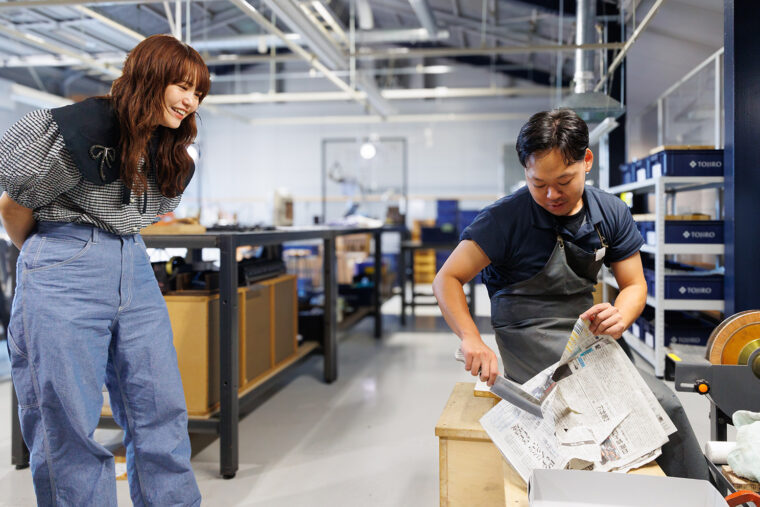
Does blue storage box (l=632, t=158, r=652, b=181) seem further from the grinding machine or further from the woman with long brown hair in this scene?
the woman with long brown hair

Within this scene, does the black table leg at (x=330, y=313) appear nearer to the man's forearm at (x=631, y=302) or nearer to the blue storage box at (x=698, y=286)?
the blue storage box at (x=698, y=286)

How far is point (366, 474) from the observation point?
98.9 inches

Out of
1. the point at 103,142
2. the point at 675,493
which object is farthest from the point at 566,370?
the point at 103,142

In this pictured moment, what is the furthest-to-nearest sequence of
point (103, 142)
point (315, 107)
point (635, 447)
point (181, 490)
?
1. point (315, 107)
2. point (181, 490)
3. point (103, 142)
4. point (635, 447)

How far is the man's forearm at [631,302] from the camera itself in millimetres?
1590

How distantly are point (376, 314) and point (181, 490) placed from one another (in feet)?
12.8

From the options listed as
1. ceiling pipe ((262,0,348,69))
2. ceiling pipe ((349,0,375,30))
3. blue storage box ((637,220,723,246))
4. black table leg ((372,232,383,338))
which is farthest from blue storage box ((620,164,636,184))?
ceiling pipe ((349,0,375,30))

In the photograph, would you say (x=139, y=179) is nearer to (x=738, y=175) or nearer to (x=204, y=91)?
(x=204, y=91)

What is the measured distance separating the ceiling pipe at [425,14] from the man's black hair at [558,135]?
512cm

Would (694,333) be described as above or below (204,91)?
below

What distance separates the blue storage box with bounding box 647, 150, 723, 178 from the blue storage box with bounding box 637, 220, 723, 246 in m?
0.36

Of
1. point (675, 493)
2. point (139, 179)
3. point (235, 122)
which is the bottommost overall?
point (675, 493)

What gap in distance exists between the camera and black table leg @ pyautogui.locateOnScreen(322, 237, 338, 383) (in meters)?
3.96

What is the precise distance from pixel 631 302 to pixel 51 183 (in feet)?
5.04
